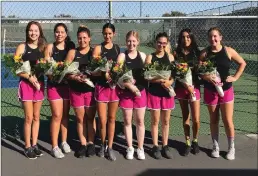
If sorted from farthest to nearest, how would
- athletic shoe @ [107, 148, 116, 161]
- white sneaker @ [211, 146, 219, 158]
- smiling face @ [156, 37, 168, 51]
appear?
white sneaker @ [211, 146, 219, 158] → athletic shoe @ [107, 148, 116, 161] → smiling face @ [156, 37, 168, 51]

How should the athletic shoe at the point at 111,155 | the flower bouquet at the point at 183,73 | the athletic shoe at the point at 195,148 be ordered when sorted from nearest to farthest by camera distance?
the flower bouquet at the point at 183,73 < the athletic shoe at the point at 111,155 < the athletic shoe at the point at 195,148

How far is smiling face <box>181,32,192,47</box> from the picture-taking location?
5.04m

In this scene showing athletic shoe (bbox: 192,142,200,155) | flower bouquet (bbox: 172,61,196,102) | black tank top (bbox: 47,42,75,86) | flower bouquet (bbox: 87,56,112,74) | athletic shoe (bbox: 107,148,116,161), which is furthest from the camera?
athletic shoe (bbox: 192,142,200,155)

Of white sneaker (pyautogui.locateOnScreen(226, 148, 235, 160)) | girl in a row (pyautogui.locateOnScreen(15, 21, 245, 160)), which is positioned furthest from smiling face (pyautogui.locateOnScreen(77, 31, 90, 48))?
white sneaker (pyautogui.locateOnScreen(226, 148, 235, 160))

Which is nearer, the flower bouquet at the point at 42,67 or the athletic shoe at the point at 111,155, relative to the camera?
the flower bouquet at the point at 42,67

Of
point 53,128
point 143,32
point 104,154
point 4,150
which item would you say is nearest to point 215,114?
point 104,154

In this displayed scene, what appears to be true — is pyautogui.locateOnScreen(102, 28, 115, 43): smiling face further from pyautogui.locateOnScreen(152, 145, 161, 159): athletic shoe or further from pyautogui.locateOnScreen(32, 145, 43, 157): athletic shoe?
pyautogui.locateOnScreen(32, 145, 43, 157): athletic shoe

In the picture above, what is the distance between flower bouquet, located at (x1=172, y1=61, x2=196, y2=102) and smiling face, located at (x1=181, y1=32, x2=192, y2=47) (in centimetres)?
40

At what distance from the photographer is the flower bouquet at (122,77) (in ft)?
15.4

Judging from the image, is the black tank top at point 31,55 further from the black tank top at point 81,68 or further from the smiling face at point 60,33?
the black tank top at point 81,68

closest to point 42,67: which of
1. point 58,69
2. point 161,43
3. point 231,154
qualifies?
point 58,69

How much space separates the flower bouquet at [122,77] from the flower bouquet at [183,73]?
604 mm

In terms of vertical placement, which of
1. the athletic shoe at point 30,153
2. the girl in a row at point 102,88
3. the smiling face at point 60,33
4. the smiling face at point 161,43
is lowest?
the athletic shoe at point 30,153

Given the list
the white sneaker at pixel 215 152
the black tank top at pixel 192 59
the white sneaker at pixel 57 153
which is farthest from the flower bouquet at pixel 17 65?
the white sneaker at pixel 215 152
